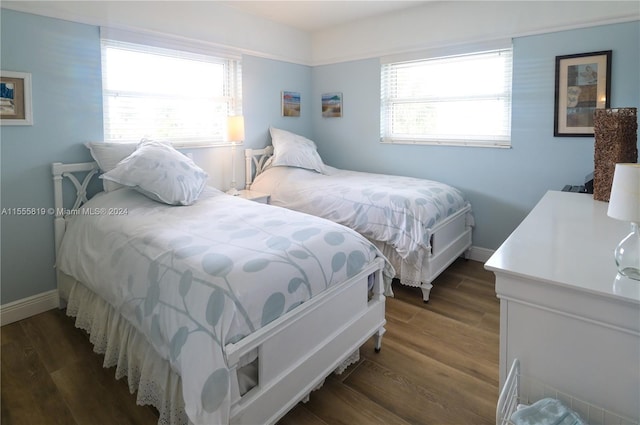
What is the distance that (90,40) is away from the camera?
2721 millimetres

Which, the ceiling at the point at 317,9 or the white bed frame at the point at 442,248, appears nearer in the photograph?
the white bed frame at the point at 442,248

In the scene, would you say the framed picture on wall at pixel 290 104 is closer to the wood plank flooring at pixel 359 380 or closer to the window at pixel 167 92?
the window at pixel 167 92

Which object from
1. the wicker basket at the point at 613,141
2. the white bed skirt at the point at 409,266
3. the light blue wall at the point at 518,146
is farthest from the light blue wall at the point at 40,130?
the wicker basket at the point at 613,141

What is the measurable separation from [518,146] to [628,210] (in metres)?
2.60

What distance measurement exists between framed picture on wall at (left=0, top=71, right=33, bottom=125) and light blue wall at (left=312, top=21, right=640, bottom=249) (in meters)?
3.03

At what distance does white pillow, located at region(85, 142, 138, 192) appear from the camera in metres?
2.66

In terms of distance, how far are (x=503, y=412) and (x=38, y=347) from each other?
8.17 ft

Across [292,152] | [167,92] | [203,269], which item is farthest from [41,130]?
[292,152]

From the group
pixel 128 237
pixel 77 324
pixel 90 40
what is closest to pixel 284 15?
pixel 90 40

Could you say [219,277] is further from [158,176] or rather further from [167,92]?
[167,92]

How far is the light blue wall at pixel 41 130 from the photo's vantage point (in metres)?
2.42

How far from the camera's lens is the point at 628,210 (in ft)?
3.34

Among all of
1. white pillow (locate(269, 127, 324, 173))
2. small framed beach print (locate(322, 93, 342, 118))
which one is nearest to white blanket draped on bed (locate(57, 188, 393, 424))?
white pillow (locate(269, 127, 324, 173))

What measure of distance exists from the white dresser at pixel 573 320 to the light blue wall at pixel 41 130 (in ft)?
9.28
